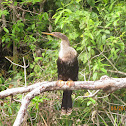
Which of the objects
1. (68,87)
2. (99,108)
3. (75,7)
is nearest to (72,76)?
(68,87)

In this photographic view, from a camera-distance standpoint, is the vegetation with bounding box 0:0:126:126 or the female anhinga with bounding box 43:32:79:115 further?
the vegetation with bounding box 0:0:126:126

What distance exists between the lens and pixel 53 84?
2027 mm

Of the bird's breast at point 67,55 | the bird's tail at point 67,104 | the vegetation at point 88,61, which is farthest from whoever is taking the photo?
the vegetation at point 88,61

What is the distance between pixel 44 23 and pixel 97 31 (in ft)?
4.82

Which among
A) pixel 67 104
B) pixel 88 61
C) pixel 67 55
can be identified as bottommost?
pixel 67 104

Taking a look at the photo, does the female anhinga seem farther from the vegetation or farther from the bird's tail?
the vegetation

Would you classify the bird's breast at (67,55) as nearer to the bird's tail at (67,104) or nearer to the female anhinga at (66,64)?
the female anhinga at (66,64)

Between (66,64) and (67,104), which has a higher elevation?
(66,64)

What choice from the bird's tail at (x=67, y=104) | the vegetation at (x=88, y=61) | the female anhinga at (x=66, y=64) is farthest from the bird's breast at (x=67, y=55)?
the bird's tail at (x=67, y=104)

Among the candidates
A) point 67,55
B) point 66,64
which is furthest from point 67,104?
point 67,55

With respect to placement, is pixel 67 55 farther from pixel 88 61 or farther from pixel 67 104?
pixel 67 104

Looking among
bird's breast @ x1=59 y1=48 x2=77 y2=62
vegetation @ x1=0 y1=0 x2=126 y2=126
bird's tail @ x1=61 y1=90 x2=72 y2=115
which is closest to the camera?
bird's breast @ x1=59 y1=48 x2=77 y2=62

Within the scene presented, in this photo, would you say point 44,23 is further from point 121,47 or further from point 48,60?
point 121,47

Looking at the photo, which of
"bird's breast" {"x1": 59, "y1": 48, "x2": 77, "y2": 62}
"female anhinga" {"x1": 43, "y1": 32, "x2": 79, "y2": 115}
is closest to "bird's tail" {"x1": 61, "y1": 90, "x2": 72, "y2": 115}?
"female anhinga" {"x1": 43, "y1": 32, "x2": 79, "y2": 115}
